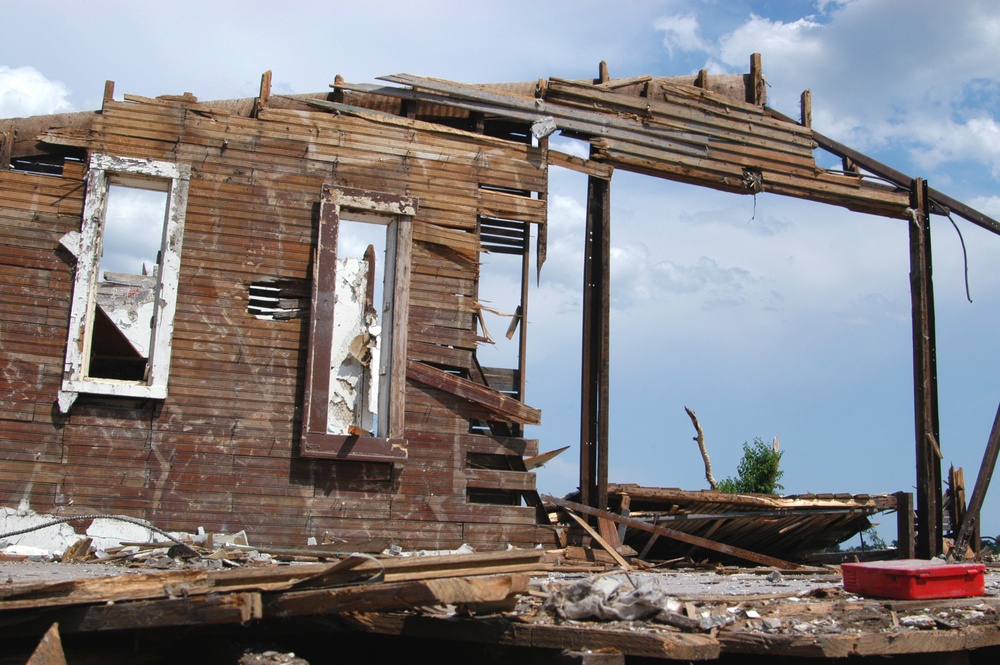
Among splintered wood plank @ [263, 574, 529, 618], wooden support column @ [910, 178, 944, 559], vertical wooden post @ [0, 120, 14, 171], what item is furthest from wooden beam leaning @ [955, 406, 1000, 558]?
vertical wooden post @ [0, 120, 14, 171]

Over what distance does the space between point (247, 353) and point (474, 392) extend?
2477 mm

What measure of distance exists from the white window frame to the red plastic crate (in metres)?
6.86

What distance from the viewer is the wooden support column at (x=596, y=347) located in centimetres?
1098

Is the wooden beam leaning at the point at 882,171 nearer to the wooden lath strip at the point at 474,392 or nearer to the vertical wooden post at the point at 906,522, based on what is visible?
the vertical wooden post at the point at 906,522

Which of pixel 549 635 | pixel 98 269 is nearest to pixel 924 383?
pixel 549 635

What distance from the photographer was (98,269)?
32.9 feet

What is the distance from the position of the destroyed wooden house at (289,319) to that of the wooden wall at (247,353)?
21 mm

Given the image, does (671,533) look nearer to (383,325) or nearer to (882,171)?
(383,325)

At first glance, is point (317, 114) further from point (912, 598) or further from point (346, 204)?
point (912, 598)

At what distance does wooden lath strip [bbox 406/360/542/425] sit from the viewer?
10.4 meters

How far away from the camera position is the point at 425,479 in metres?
10.3

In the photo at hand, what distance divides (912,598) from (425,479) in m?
5.07

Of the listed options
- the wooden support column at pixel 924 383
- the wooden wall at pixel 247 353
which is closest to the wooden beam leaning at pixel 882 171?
the wooden support column at pixel 924 383

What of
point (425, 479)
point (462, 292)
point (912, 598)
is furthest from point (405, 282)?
point (912, 598)
